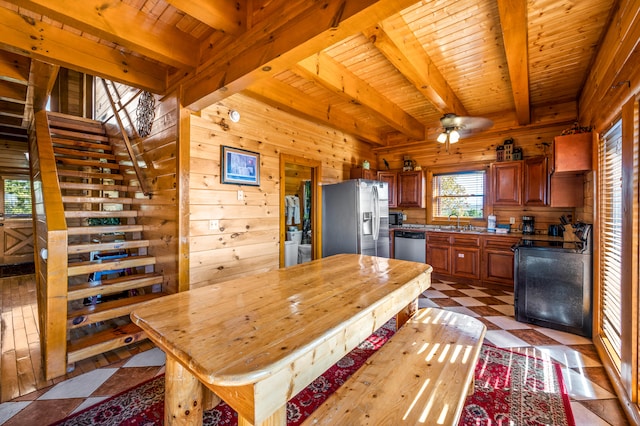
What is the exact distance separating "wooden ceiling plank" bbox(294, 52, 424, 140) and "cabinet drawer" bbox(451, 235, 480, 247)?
2.00 m

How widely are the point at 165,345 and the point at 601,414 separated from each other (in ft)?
8.34

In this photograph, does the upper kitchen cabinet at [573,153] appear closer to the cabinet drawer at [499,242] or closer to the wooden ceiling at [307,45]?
the wooden ceiling at [307,45]

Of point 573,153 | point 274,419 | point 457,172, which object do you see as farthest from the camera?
point 457,172

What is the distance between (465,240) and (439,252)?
467 millimetres

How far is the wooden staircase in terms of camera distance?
239 centimetres

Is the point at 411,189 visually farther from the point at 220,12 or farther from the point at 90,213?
the point at 90,213

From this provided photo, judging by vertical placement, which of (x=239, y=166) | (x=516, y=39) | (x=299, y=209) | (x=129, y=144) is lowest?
(x=299, y=209)

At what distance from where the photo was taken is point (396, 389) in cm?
128

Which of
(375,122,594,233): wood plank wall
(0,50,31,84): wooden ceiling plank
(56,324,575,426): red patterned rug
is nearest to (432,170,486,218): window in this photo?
(375,122,594,233): wood plank wall

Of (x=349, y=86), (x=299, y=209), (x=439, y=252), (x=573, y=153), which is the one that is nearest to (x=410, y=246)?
(x=439, y=252)

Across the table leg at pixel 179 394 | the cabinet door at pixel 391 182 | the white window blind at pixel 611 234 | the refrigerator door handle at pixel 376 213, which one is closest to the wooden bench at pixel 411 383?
the table leg at pixel 179 394

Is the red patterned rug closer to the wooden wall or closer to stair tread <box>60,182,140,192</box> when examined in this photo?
the wooden wall

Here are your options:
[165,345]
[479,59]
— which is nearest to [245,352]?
[165,345]

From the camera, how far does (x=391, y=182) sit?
18.2 ft
